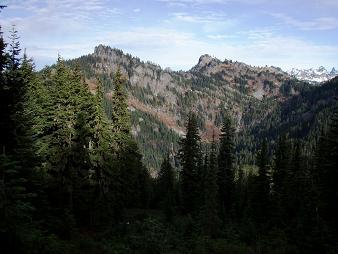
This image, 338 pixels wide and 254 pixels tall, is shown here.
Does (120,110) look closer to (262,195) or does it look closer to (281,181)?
(262,195)

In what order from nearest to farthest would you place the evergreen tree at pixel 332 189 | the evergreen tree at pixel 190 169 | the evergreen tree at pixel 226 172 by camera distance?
the evergreen tree at pixel 332 189 → the evergreen tree at pixel 190 169 → the evergreen tree at pixel 226 172

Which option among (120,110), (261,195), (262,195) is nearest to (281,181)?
(262,195)

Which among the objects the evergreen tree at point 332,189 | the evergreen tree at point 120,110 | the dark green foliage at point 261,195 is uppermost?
the evergreen tree at point 120,110

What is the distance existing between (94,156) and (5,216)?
28.6m

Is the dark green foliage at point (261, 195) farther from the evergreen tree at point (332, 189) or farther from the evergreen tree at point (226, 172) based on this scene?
the evergreen tree at point (332, 189)

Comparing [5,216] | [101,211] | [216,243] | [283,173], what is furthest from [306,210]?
[283,173]

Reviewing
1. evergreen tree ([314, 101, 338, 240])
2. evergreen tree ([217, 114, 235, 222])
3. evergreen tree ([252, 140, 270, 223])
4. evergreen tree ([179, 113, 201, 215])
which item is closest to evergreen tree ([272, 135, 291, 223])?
evergreen tree ([252, 140, 270, 223])

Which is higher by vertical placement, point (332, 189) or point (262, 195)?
point (332, 189)

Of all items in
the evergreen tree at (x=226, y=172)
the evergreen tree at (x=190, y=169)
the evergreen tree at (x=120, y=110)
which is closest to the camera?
the evergreen tree at (x=120, y=110)

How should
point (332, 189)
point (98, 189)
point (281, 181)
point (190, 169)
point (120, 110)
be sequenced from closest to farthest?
point (332, 189)
point (98, 189)
point (120, 110)
point (190, 169)
point (281, 181)

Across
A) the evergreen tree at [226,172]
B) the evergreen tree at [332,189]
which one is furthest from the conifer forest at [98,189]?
the evergreen tree at [226,172]

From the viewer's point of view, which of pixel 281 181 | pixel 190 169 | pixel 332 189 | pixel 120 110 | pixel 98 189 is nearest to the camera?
pixel 332 189

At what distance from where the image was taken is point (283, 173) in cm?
5959

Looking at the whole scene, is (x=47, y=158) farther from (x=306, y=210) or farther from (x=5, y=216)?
(x=5, y=216)
